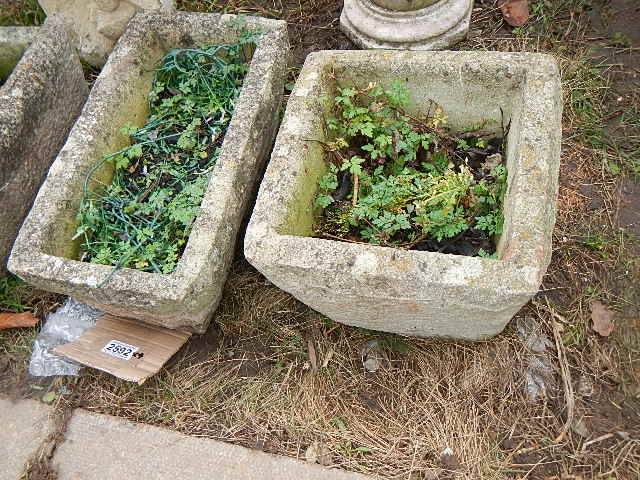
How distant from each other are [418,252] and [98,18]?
2150mm

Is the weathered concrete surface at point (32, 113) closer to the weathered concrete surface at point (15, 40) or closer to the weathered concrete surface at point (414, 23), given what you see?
the weathered concrete surface at point (15, 40)

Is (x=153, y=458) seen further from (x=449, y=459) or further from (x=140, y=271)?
(x=449, y=459)

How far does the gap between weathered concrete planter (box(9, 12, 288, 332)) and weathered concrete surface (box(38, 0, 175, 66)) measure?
12.4 inches

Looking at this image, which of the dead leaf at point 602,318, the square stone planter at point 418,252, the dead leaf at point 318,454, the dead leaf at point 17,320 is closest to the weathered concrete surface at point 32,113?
the dead leaf at point 17,320

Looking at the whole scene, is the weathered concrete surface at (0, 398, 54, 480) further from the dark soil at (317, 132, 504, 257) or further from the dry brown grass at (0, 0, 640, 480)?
the dark soil at (317, 132, 504, 257)

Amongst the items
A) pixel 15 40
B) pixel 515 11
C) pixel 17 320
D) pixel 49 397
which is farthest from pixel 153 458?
pixel 515 11

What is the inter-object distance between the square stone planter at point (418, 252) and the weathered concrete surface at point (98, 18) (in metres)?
1.19

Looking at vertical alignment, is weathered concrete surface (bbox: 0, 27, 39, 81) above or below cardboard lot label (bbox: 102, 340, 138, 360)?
above

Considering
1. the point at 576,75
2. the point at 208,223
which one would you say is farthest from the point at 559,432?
the point at 576,75

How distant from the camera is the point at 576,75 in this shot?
106 inches

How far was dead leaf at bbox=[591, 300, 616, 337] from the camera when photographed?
7.18 ft

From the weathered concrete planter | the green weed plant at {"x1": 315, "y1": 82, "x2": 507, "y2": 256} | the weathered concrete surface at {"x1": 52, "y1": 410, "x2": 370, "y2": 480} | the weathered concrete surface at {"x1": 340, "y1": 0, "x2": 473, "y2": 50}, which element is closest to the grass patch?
the weathered concrete planter

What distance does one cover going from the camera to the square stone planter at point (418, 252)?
160 cm

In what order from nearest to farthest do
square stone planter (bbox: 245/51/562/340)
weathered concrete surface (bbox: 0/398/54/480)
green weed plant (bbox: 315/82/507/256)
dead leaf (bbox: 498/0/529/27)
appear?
square stone planter (bbox: 245/51/562/340) < green weed plant (bbox: 315/82/507/256) < weathered concrete surface (bbox: 0/398/54/480) < dead leaf (bbox: 498/0/529/27)
